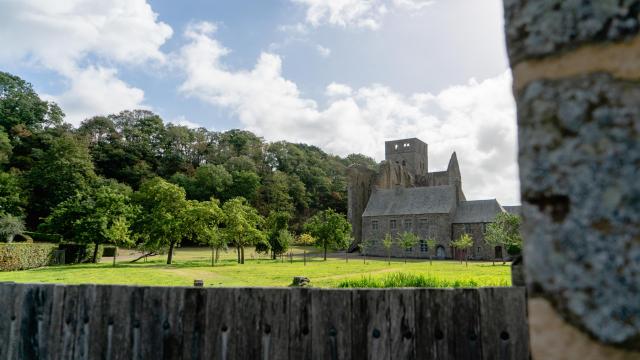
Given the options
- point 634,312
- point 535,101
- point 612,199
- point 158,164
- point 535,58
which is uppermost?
point 158,164

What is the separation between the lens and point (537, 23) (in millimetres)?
1201

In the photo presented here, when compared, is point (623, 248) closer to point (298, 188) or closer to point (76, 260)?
point (76, 260)

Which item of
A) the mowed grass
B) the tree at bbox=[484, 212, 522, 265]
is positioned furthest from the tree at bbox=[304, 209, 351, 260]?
the tree at bbox=[484, 212, 522, 265]

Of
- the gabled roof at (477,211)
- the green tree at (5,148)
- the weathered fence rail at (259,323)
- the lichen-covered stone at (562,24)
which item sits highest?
the green tree at (5,148)

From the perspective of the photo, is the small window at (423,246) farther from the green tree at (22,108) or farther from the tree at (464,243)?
the green tree at (22,108)

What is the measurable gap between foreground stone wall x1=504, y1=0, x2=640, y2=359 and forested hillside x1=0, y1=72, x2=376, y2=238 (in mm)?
46222

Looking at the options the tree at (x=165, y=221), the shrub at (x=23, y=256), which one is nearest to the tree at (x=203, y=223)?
the tree at (x=165, y=221)

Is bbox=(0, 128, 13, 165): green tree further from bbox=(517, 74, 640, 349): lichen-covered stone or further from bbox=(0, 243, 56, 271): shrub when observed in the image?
bbox=(517, 74, 640, 349): lichen-covered stone

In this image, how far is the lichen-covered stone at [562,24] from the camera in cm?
107

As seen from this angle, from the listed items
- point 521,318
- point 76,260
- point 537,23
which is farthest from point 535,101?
point 76,260

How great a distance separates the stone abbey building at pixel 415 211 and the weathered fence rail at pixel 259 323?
55.6 m

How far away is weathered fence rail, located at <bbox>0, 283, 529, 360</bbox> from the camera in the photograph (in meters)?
3.43

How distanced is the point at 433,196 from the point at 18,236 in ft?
176

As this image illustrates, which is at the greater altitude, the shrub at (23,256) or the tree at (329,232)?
the tree at (329,232)
